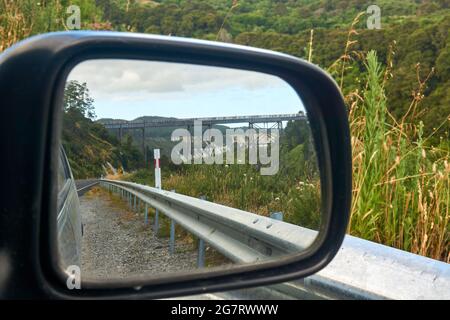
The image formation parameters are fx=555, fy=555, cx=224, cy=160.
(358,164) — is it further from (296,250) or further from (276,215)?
(296,250)

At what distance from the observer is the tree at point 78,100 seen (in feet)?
3.93

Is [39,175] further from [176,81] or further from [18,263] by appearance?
[176,81]

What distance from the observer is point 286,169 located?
6.16ft

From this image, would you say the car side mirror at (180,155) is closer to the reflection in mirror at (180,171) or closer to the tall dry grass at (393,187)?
the reflection in mirror at (180,171)

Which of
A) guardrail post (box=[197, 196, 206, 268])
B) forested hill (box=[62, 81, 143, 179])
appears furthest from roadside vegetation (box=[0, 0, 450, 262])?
guardrail post (box=[197, 196, 206, 268])

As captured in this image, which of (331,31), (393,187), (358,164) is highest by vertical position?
(331,31)

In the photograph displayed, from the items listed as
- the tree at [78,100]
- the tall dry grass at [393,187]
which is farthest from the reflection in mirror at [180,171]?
the tall dry grass at [393,187]

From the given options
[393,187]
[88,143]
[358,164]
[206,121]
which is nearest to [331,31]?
[358,164]

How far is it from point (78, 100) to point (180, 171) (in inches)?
Answer: 17.3

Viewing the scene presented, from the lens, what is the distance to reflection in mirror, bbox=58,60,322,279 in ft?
4.47

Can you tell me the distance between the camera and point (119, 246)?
1.55 meters
